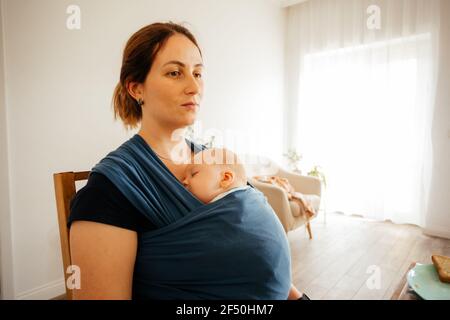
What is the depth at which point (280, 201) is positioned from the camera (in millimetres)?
2443

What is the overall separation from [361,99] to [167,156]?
3.55 m

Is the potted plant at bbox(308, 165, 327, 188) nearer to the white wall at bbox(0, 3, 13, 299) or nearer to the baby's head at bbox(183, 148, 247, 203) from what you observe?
the baby's head at bbox(183, 148, 247, 203)

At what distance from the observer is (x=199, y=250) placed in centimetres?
61

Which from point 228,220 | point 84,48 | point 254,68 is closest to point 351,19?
point 254,68

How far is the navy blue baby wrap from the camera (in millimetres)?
616

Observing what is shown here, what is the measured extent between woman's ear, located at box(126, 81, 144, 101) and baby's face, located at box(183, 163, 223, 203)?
26cm

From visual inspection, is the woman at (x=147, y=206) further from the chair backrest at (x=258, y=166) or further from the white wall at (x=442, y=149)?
the white wall at (x=442, y=149)

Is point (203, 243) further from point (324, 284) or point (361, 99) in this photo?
point (361, 99)

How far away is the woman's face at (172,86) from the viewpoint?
0.75m

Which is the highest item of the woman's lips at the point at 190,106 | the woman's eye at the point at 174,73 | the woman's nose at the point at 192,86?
the woman's eye at the point at 174,73

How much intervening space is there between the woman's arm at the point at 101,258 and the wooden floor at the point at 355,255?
5.47ft

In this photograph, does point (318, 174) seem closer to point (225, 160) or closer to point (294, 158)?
point (294, 158)

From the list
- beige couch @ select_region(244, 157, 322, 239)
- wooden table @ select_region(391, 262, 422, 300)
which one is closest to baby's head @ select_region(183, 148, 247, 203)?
wooden table @ select_region(391, 262, 422, 300)

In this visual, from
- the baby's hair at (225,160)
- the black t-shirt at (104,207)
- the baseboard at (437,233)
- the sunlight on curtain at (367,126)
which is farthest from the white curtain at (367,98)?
the black t-shirt at (104,207)
